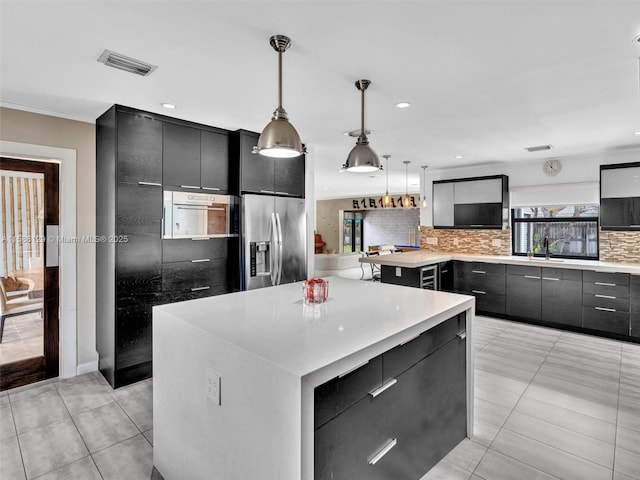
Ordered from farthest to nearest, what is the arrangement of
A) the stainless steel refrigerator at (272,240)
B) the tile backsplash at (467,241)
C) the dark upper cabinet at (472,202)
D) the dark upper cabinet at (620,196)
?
the tile backsplash at (467,241) < the dark upper cabinet at (472,202) < the dark upper cabinet at (620,196) < the stainless steel refrigerator at (272,240)

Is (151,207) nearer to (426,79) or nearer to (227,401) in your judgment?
(227,401)

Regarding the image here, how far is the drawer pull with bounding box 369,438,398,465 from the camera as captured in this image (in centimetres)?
152

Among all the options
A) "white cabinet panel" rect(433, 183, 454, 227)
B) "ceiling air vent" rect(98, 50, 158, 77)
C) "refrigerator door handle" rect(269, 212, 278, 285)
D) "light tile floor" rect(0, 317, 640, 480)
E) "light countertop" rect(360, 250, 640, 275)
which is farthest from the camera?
"white cabinet panel" rect(433, 183, 454, 227)

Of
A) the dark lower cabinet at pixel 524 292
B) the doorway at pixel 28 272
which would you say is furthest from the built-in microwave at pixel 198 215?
the dark lower cabinet at pixel 524 292

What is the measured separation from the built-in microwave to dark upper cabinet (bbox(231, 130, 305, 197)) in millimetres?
270

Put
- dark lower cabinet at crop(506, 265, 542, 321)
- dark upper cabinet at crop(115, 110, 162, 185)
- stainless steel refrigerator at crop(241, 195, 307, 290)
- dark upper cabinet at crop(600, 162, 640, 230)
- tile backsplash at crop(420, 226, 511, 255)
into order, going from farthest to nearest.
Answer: tile backsplash at crop(420, 226, 511, 255), dark lower cabinet at crop(506, 265, 542, 321), dark upper cabinet at crop(600, 162, 640, 230), stainless steel refrigerator at crop(241, 195, 307, 290), dark upper cabinet at crop(115, 110, 162, 185)

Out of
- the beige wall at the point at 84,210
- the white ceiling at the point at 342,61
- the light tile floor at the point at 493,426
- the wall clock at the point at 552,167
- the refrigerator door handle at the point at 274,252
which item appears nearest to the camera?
the white ceiling at the point at 342,61

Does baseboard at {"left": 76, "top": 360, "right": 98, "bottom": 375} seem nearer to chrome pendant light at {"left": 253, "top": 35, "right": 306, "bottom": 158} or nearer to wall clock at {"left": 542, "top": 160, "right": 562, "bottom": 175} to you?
chrome pendant light at {"left": 253, "top": 35, "right": 306, "bottom": 158}

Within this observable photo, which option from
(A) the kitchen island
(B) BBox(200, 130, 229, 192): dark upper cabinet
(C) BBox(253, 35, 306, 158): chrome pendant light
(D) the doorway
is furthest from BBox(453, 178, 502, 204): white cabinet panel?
(D) the doorway

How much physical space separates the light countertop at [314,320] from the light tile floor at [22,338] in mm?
2093

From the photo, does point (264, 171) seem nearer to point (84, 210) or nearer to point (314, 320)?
point (84, 210)

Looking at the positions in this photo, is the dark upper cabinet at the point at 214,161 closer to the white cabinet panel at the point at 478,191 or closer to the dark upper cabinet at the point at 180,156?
the dark upper cabinet at the point at 180,156

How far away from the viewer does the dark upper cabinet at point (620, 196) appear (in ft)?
14.2

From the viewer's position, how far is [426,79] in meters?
2.45
